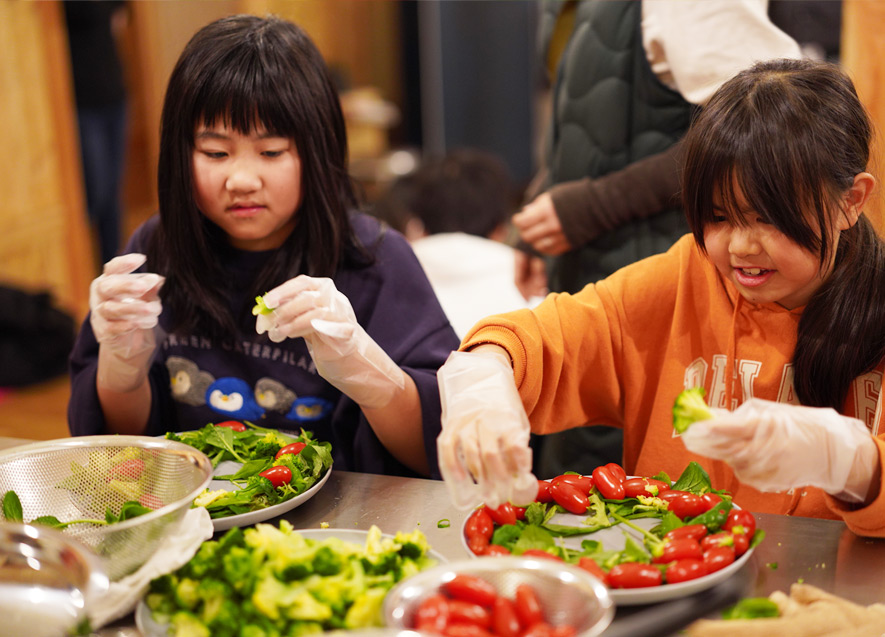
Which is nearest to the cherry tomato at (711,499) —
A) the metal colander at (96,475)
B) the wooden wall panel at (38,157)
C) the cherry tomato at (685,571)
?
the cherry tomato at (685,571)

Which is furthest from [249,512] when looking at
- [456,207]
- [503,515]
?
[456,207]

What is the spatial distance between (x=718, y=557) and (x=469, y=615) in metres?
0.29

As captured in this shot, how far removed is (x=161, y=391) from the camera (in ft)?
5.21

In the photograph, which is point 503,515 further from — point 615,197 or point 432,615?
point 615,197

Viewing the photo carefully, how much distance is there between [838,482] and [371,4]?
20.0 feet

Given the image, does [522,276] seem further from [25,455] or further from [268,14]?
[25,455]

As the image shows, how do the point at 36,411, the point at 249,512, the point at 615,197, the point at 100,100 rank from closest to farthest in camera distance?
the point at 249,512 < the point at 615,197 < the point at 36,411 < the point at 100,100

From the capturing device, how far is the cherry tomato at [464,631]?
77 cm

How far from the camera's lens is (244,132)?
4.49ft

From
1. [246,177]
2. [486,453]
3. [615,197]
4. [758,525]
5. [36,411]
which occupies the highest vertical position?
[246,177]

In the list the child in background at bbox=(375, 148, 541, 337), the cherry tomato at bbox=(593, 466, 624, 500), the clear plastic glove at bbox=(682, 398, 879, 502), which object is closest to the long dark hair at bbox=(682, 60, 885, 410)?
the clear plastic glove at bbox=(682, 398, 879, 502)

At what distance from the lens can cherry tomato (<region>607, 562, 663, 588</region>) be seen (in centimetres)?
89

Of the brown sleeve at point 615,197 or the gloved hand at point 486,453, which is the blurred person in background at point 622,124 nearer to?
the brown sleeve at point 615,197

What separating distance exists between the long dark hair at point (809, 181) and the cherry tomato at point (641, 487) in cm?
28
